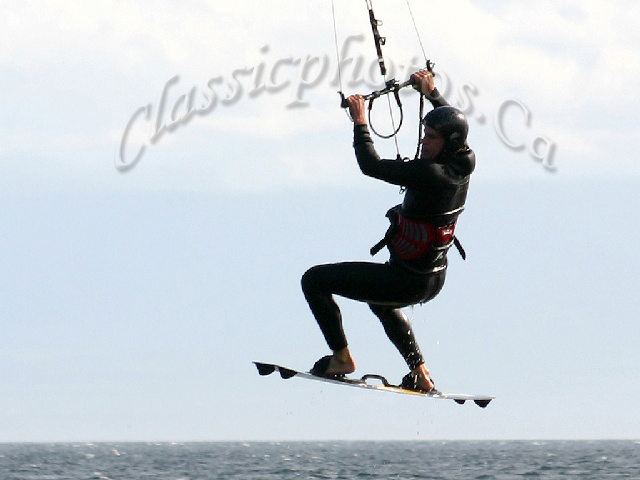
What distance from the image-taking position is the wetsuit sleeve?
14109 millimetres

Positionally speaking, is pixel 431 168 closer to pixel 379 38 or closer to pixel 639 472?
pixel 379 38

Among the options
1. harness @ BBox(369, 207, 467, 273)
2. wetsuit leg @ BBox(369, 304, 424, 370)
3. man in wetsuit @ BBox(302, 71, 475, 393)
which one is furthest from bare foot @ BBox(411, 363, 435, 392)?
harness @ BBox(369, 207, 467, 273)

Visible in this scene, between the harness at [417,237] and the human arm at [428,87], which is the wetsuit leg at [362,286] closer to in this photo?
the harness at [417,237]

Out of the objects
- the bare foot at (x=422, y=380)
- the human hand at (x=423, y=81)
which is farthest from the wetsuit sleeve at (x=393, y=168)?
the bare foot at (x=422, y=380)

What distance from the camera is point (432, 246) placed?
14.9 meters

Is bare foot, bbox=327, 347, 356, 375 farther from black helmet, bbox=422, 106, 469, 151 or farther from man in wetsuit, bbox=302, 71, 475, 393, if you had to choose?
black helmet, bbox=422, 106, 469, 151

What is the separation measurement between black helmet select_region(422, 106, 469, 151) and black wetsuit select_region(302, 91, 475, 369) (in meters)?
0.17

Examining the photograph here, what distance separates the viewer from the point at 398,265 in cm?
1516

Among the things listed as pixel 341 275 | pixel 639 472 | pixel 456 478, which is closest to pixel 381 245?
pixel 341 275

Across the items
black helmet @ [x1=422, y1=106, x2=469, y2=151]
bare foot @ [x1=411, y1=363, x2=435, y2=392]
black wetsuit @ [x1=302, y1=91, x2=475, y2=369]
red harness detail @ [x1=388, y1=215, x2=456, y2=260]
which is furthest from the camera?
bare foot @ [x1=411, y1=363, x2=435, y2=392]

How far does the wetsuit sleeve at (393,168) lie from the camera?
14.1m

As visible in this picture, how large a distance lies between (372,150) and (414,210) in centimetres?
A: 93

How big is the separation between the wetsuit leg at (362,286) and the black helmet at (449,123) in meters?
1.52

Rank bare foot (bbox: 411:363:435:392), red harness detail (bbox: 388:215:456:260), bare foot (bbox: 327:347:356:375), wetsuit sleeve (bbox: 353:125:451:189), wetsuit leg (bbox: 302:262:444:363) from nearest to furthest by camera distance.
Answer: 1. wetsuit sleeve (bbox: 353:125:451:189)
2. red harness detail (bbox: 388:215:456:260)
3. wetsuit leg (bbox: 302:262:444:363)
4. bare foot (bbox: 327:347:356:375)
5. bare foot (bbox: 411:363:435:392)
